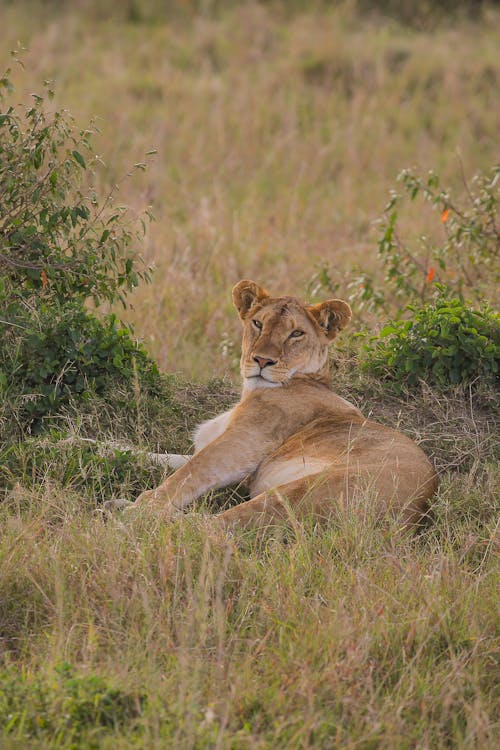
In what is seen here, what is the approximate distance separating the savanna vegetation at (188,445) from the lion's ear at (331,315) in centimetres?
60

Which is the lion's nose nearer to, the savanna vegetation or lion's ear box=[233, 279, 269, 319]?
lion's ear box=[233, 279, 269, 319]

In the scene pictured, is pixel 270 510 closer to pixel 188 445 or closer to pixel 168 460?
pixel 168 460

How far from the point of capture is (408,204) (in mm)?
11281

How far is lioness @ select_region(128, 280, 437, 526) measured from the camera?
14.9ft

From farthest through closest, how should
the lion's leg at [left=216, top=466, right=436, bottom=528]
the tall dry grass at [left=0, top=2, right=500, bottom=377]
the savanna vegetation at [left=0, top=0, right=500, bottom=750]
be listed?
the tall dry grass at [left=0, top=2, right=500, bottom=377] < the lion's leg at [left=216, top=466, right=436, bottom=528] < the savanna vegetation at [left=0, top=0, right=500, bottom=750]

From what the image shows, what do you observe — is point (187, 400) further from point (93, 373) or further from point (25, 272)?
point (25, 272)

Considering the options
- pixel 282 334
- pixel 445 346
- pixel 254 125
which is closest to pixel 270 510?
pixel 282 334

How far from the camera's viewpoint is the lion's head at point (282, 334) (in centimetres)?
538

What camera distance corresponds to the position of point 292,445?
16.8ft

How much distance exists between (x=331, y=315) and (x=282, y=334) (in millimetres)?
342

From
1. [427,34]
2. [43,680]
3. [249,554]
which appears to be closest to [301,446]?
[249,554]

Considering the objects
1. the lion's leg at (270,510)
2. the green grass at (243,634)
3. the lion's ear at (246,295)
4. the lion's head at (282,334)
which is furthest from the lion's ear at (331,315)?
the green grass at (243,634)

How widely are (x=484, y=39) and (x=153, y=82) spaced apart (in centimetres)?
547

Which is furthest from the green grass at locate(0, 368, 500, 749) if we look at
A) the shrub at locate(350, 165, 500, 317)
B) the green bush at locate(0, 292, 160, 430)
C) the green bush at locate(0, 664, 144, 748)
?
the shrub at locate(350, 165, 500, 317)
